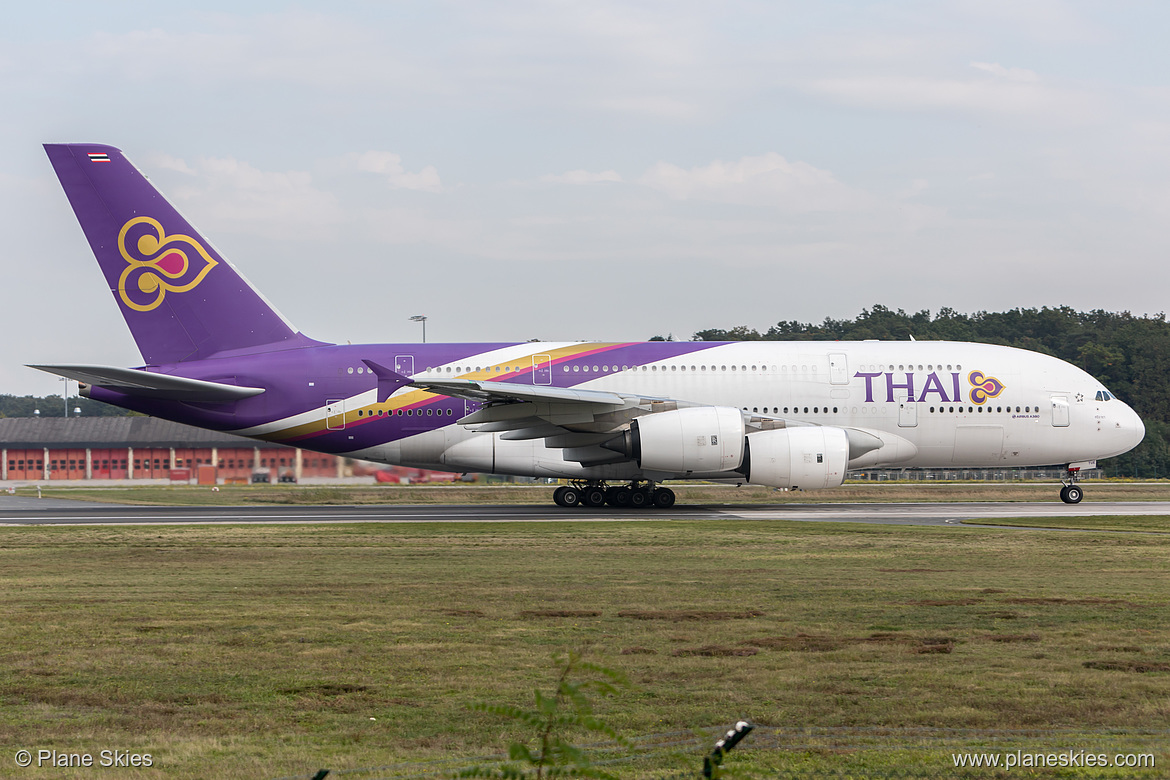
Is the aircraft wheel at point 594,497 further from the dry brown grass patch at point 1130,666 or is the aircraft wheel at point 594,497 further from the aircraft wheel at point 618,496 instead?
the dry brown grass patch at point 1130,666

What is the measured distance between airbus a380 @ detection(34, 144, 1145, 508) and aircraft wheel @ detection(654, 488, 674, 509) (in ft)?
→ 0.18

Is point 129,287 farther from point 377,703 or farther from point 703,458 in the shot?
point 377,703

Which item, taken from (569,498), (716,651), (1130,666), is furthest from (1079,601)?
(569,498)

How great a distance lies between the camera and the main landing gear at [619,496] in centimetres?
2938

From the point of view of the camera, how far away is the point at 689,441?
26.6 m

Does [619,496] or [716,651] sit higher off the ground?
[619,496]

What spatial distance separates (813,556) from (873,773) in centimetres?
1132

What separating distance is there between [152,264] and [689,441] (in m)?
15.0

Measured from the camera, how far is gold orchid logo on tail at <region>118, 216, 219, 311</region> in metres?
29.5

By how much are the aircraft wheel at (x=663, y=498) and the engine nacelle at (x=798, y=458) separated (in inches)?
122

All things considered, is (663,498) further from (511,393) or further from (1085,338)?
(1085,338)

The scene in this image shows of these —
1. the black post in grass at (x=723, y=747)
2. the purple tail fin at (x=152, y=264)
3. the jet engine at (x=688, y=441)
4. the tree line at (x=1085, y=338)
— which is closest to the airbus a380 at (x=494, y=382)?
the purple tail fin at (x=152, y=264)

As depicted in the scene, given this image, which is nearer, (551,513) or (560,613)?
(560,613)

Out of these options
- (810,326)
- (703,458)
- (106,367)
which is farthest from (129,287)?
(810,326)
